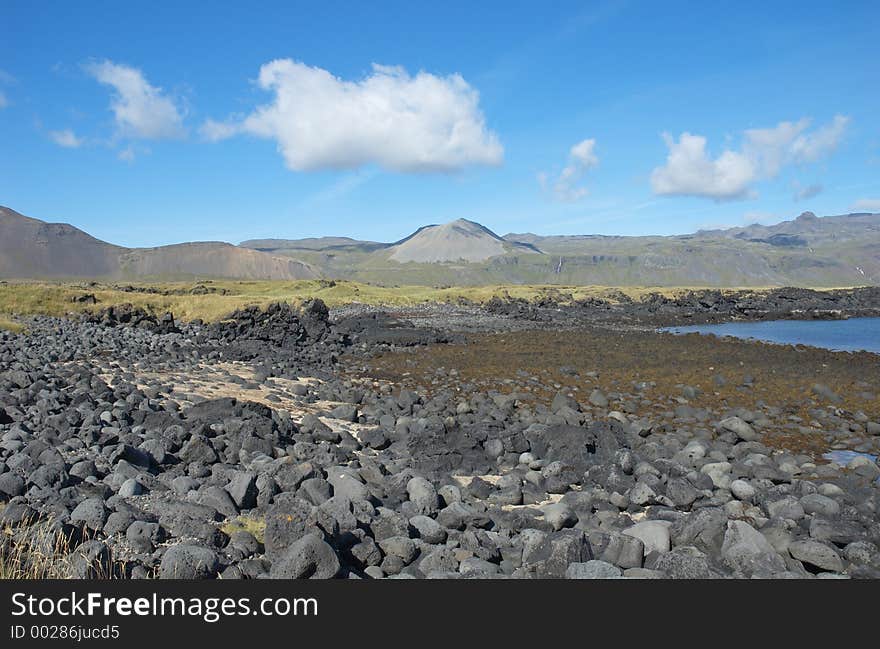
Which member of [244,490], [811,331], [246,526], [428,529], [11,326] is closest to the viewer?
[246,526]

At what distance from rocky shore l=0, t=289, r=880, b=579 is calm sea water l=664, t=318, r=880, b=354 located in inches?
698

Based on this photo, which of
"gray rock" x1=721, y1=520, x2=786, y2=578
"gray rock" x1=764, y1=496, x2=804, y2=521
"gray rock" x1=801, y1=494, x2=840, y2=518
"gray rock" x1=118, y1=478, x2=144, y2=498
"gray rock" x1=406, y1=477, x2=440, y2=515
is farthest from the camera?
"gray rock" x1=801, y1=494, x2=840, y2=518

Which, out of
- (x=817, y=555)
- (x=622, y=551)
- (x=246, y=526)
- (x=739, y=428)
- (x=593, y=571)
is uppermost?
(x=246, y=526)

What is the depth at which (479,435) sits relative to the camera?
15016 mm

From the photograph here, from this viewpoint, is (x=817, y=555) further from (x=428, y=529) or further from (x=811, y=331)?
(x=811, y=331)

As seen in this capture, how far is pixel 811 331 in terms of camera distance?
185ft

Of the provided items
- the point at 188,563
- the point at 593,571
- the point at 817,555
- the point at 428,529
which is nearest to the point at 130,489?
the point at 188,563

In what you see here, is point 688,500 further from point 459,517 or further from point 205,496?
point 205,496

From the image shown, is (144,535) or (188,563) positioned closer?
(188,563)

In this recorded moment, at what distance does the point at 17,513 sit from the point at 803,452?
16650 millimetres

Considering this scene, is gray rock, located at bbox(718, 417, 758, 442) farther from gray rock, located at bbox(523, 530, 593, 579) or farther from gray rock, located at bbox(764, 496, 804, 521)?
gray rock, located at bbox(523, 530, 593, 579)

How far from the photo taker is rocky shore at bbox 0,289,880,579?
24.3ft

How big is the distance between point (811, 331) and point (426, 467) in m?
54.9

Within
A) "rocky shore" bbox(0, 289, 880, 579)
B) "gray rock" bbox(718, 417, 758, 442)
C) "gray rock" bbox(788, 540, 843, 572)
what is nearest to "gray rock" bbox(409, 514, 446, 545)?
"rocky shore" bbox(0, 289, 880, 579)
